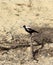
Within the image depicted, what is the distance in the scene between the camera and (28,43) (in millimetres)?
5938

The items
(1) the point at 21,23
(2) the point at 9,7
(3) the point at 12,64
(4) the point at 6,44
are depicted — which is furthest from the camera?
(2) the point at 9,7

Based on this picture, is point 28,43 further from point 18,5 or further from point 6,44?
point 18,5

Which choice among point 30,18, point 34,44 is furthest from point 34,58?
point 30,18

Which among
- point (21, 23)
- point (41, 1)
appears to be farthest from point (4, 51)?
point (41, 1)

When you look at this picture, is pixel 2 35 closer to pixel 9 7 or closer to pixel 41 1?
pixel 9 7

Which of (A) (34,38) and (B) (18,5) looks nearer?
(A) (34,38)

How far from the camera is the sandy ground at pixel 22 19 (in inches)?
217

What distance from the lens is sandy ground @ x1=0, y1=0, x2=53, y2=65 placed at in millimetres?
5500

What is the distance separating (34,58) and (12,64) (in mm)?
438

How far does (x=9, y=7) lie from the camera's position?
704 cm

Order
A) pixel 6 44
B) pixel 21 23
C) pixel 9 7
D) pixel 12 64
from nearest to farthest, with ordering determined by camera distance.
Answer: pixel 12 64
pixel 6 44
pixel 21 23
pixel 9 7

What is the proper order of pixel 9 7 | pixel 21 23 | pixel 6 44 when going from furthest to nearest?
1. pixel 9 7
2. pixel 21 23
3. pixel 6 44

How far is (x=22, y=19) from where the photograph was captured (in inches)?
263

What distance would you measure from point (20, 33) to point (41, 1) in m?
1.40
